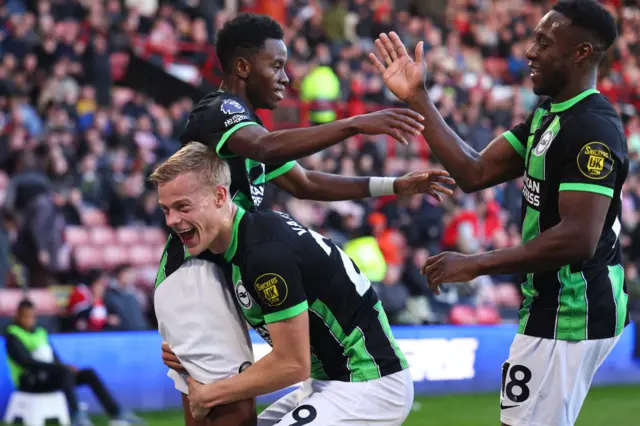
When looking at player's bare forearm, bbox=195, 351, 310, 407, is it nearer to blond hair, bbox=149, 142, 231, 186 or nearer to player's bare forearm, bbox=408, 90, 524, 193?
blond hair, bbox=149, 142, 231, 186

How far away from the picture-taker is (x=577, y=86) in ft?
13.9

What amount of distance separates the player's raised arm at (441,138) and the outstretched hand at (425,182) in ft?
0.58

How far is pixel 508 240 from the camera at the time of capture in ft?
50.4

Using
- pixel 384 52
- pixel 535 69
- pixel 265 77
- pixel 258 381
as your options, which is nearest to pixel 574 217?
pixel 535 69

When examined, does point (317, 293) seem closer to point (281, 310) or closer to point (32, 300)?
point (281, 310)

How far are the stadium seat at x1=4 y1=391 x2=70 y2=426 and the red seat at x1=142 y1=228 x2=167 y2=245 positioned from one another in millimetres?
3623

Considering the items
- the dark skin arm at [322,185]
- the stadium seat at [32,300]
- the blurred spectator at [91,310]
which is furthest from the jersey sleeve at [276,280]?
the stadium seat at [32,300]

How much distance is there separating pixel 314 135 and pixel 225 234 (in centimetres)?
54

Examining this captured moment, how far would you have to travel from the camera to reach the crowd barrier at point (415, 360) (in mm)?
9891

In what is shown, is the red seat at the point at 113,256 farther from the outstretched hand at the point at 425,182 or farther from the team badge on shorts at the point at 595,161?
the team badge on shorts at the point at 595,161

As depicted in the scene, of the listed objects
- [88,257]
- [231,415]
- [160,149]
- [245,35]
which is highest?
[245,35]

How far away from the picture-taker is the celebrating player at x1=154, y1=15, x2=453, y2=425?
4137mm

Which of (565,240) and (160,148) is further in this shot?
(160,148)

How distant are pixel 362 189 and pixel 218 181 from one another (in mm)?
1349
